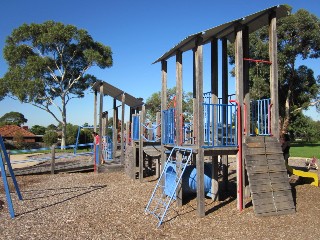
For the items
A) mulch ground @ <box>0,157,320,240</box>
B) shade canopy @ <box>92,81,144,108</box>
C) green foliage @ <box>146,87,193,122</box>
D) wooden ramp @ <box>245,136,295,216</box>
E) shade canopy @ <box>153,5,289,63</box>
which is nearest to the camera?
mulch ground @ <box>0,157,320,240</box>

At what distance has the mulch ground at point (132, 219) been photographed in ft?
21.1

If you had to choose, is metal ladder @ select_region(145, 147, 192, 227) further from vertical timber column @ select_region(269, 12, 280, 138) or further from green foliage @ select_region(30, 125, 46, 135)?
green foliage @ select_region(30, 125, 46, 135)

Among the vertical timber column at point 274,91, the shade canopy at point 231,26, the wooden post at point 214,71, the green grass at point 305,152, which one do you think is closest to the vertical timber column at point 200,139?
the shade canopy at point 231,26

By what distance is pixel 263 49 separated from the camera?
30391 mm

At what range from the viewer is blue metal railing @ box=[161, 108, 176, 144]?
9359 millimetres

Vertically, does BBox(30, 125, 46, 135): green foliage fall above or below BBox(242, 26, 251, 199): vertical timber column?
above

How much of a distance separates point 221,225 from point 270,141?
259cm

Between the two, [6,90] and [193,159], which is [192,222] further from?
[6,90]

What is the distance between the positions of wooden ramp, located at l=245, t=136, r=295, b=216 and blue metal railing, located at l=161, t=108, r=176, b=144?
213 cm

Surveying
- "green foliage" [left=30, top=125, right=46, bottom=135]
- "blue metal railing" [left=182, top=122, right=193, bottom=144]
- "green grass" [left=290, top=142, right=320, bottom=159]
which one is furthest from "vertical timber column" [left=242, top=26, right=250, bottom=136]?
"green foliage" [left=30, top=125, right=46, bottom=135]

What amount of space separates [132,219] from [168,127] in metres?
2.96

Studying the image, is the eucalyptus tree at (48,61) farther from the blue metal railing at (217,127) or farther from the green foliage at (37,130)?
the green foliage at (37,130)

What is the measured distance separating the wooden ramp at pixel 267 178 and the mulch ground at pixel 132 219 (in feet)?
0.75

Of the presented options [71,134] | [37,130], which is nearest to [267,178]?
[71,134]
